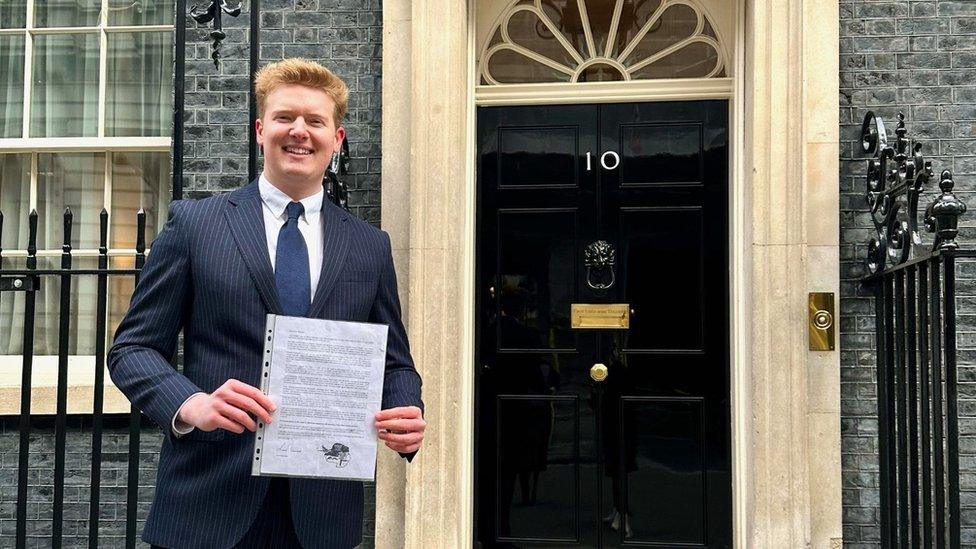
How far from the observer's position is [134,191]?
540 centimetres

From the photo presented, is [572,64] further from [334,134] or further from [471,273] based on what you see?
[334,134]

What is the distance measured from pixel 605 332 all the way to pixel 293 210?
113 inches

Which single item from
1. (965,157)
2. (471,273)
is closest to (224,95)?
(471,273)

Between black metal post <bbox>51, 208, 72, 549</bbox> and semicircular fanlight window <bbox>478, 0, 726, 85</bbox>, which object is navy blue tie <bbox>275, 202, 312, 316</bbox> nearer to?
black metal post <bbox>51, 208, 72, 549</bbox>

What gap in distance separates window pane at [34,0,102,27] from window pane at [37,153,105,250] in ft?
2.43

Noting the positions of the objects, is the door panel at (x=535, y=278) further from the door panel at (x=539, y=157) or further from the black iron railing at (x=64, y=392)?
the black iron railing at (x=64, y=392)

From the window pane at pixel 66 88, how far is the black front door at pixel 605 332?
7.40 feet

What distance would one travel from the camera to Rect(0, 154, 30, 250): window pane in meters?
5.46

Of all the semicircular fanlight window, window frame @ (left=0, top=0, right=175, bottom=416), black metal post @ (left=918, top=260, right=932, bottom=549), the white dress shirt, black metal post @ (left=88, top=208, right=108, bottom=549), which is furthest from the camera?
window frame @ (left=0, top=0, right=175, bottom=416)

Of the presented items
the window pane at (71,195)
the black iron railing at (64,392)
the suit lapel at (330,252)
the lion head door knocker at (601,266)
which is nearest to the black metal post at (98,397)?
the black iron railing at (64,392)

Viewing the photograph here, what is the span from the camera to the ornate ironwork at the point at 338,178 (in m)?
4.52

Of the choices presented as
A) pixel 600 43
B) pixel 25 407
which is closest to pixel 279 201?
pixel 25 407

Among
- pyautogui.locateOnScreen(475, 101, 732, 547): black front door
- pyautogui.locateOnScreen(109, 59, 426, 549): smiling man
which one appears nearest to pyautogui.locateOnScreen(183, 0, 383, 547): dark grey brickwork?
pyautogui.locateOnScreen(475, 101, 732, 547): black front door

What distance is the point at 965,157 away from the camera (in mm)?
4617
